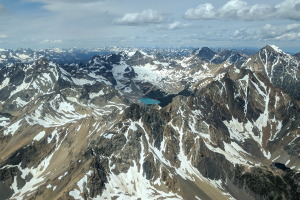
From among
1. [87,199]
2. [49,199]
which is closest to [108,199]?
[87,199]

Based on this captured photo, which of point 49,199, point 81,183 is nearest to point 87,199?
point 81,183

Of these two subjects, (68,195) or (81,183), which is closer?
(68,195)

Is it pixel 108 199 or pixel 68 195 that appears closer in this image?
pixel 68 195

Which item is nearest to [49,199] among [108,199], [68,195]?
[68,195]

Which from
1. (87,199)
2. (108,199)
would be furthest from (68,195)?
(108,199)

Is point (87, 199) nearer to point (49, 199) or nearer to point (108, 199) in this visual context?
→ point (108, 199)

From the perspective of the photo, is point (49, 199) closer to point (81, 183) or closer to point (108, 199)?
point (81, 183)
